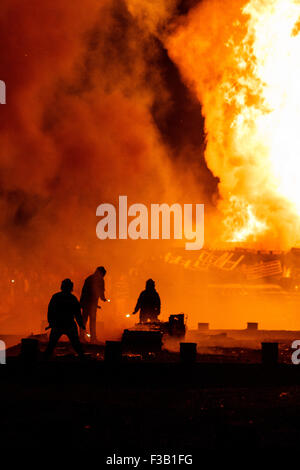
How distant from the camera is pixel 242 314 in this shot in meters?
28.5

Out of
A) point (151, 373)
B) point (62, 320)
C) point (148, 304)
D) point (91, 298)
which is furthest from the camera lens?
point (148, 304)

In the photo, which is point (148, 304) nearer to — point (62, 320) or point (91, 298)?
point (91, 298)

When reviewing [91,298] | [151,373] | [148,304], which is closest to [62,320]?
[151,373]

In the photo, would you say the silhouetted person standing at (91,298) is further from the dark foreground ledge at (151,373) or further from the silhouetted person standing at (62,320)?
the dark foreground ledge at (151,373)

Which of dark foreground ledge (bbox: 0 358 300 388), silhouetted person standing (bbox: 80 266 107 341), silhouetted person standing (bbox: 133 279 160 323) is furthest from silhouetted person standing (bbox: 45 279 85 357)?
silhouetted person standing (bbox: 133 279 160 323)

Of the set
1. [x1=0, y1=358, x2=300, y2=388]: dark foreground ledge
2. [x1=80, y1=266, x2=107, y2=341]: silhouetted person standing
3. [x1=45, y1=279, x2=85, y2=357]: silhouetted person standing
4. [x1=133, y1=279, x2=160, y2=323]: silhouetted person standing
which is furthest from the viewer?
[x1=133, y1=279, x2=160, y2=323]: silhouetted person standing

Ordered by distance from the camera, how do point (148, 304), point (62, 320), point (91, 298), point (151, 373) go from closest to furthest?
point (151, 373) < point (62, 320) < point (91, 298) < point (148, 304)

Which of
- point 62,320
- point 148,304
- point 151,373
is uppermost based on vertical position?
point 148,304

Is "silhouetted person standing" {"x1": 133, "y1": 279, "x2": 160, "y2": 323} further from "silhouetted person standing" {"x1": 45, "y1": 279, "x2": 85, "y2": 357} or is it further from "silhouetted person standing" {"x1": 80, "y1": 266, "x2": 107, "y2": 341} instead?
"silhouetted person standing" {"x1": 45, "y1": 279, "x2": 85, "y2": 357}

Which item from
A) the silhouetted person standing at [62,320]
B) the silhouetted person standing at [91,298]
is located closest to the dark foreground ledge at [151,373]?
the silhouetted person standing at [62,320]

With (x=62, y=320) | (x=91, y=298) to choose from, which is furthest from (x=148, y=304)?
(x=62, y=320)

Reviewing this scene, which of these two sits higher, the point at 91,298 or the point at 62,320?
the point at 91,298

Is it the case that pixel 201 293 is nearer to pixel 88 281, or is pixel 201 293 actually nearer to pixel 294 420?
pixel 88 281

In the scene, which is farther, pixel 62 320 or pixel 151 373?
pixel 62 320
